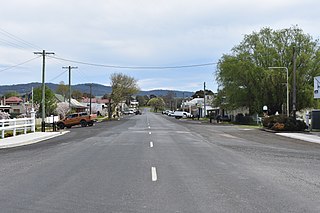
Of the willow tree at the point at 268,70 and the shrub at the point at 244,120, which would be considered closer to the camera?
the willow tree at the point at 268,70

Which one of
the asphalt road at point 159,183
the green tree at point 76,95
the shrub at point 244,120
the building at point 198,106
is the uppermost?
the green tree at point 76,95

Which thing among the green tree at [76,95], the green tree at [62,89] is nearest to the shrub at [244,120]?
the green tree at [62,89]

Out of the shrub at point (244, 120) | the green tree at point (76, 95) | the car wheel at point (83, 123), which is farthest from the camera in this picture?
the green tree at point (76, 95)

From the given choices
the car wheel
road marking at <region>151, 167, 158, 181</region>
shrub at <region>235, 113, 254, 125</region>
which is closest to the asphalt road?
road marking at <region>151, 167, 158, 181</region>

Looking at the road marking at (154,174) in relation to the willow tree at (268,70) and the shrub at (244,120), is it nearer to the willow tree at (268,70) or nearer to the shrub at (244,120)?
the willow tree at (268,70)

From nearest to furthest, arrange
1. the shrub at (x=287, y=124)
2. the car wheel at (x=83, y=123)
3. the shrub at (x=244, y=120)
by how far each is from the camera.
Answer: the shrub at (x=287, y=124)
the car wheel at (x=83, y=123)
the shrub at (x=244, y=120)

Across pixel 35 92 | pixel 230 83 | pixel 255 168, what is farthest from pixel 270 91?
pixel 35 92

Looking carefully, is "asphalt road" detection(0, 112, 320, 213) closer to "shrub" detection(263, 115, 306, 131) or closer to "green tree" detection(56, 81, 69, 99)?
"shrub" detection(263, 115, 306, 131)

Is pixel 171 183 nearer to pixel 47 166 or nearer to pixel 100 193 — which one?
pixel 100 193

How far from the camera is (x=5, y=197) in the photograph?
902 cm

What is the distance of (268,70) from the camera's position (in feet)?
193

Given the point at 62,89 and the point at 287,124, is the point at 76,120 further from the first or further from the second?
the point at 62,89

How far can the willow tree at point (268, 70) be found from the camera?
58250 millimetres

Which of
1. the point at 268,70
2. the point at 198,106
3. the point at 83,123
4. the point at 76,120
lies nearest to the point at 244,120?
the point at 268,70
